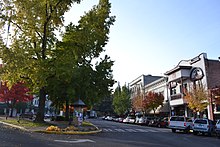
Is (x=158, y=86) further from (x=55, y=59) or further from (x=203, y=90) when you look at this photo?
(x=55, y=59)

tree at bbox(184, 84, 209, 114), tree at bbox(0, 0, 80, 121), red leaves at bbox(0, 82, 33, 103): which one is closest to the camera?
tree at bbox(0, 0, 80, 121)

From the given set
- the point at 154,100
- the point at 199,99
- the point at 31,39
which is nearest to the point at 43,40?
the point at 31,39

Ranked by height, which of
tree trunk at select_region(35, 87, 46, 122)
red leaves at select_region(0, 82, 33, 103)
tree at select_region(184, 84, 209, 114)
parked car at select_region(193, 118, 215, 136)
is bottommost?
parked car at select_region(193, 118, 215, 136)

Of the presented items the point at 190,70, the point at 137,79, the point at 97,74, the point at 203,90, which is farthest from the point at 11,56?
the point at 137,79

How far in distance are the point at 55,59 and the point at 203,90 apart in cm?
2113

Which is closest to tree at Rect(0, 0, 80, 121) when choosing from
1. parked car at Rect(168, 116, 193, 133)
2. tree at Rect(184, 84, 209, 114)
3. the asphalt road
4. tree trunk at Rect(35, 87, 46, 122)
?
tree trunk at Rect(35, 87, 46, 122)

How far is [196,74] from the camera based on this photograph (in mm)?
38094

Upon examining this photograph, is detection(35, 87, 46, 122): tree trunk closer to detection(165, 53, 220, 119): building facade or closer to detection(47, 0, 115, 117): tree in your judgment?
detection(47, 0, 115, 117): tree

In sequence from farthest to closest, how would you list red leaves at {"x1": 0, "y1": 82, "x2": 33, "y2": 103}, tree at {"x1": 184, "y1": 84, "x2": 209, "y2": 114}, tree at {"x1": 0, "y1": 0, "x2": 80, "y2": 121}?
red leaves at {"x1": 0, "y1": 82, "x2": 33, "y2": 103}, tree at {"x1": 184, "y1": 84, "x2": 209, "y2": 114}, tree at {"x1": 0, "y1": 0, "x2": 80, "y2": 121}

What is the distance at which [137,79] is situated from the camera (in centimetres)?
7138

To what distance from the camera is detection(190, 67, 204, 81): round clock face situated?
1459 inches

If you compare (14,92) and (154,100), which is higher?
(14,92)

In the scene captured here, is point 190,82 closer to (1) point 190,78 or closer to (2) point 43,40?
(1) point 190,78

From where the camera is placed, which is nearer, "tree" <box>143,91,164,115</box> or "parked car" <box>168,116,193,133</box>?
"parked car" <box>168,116,193,133</box>
